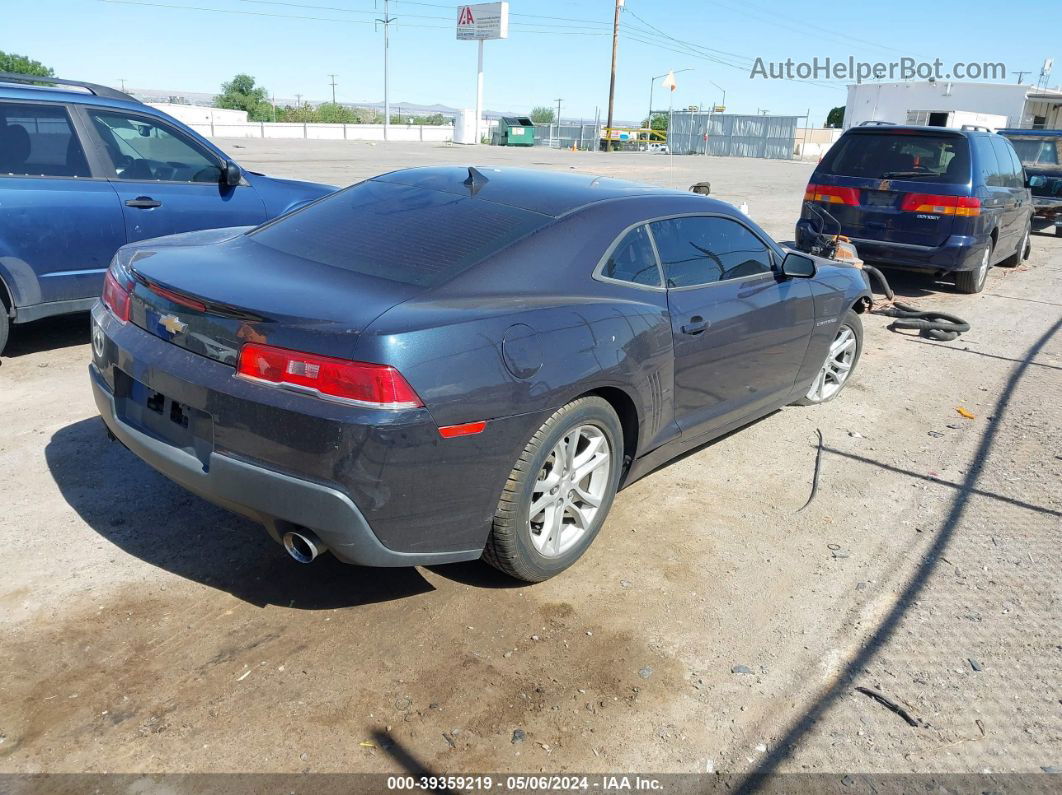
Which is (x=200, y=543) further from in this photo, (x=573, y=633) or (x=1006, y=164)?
(x=1006, y=164)

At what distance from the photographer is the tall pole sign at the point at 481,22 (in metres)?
56.0

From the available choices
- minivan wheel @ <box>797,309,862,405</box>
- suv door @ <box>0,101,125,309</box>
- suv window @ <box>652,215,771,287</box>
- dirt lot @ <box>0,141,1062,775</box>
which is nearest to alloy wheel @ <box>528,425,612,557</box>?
dirt lot @ <box>0,141,1062,775</box>

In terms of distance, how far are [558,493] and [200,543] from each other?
5.15ft

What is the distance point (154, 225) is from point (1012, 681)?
5885 millimetres

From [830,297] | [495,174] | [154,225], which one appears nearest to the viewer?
[495,174]

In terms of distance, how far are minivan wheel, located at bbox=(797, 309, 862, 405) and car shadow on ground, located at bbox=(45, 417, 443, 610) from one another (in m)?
3.45

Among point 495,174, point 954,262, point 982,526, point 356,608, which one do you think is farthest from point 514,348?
point 954,262

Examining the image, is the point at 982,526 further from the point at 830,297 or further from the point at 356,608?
the point at 356,608

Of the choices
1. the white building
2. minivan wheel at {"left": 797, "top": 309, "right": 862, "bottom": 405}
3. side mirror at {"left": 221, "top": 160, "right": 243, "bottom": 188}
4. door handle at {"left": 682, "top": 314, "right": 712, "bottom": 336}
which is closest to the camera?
door handle at {"left": 682, "top": 314, "right": 712, "bottom": 336}

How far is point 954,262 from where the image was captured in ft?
30.4

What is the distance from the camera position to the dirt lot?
8.86ft

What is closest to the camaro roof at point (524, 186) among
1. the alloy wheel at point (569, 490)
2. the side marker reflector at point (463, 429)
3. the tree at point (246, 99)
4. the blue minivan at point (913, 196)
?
the alloy wheel at point (569, 490)

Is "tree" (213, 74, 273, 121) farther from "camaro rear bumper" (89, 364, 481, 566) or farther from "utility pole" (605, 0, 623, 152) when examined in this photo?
"camaro rear bumper" (89, 364, 481, 566)

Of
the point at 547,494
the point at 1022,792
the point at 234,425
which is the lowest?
the point at 1022,792
